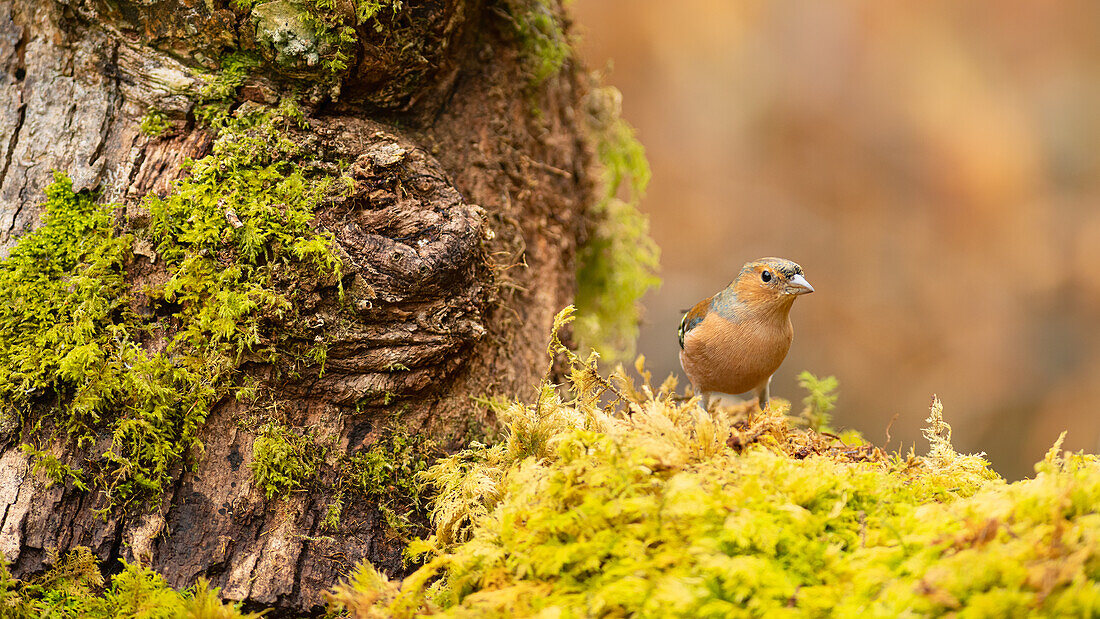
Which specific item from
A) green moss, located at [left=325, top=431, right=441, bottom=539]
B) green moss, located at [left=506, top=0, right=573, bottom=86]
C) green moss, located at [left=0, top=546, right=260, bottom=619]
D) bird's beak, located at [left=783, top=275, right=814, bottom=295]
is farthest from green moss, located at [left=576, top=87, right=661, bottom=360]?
green moss, located at [left=0, top=546, right=260, bottom=619]

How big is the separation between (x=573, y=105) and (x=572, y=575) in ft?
8.43

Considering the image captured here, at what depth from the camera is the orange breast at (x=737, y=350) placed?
2.47 m

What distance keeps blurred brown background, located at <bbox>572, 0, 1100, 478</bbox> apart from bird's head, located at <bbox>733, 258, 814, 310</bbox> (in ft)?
13.2

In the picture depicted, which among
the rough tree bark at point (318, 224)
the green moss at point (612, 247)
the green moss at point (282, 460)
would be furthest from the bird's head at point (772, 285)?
the green moss at point (282, 460)

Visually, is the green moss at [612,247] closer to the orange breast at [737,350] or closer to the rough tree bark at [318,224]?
the orange breast at [737,350]

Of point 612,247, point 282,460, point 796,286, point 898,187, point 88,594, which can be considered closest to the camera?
point 88,594

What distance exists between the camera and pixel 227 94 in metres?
2.15

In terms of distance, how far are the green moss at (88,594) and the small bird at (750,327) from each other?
1.78 metres

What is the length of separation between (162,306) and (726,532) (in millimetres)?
1773

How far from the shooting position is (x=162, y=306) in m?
2.03

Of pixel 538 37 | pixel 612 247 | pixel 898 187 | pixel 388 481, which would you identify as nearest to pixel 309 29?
pixel 538 37

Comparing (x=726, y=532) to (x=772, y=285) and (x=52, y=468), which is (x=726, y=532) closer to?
(x=772, y=285)

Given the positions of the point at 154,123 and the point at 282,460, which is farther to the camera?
the point at 154,123

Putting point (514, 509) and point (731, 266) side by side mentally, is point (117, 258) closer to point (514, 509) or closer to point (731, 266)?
point (514, 509)
